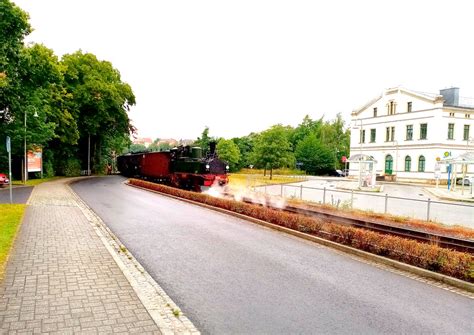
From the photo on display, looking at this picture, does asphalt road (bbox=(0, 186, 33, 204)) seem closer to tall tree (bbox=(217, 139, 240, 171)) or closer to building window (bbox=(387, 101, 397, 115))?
building window (bbox=(387, 101, 397, 115))

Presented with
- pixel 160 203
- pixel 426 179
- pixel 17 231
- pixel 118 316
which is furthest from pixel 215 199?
pixel 426 179

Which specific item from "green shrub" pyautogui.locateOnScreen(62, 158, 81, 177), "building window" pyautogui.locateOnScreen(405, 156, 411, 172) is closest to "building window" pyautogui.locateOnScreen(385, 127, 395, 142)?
"building window" pyautogui.locateOnScreen(405, 156, 411, 172)

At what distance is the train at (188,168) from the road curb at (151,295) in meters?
14.6

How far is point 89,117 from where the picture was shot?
140ft

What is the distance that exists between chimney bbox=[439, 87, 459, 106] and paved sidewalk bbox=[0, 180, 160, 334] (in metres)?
53.1

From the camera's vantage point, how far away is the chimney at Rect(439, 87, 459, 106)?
49.3 meters

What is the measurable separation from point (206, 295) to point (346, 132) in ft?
297

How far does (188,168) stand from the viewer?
85.4ft

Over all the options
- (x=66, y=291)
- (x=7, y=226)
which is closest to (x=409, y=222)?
(x=66, y=291)

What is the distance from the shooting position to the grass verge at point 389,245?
752cm

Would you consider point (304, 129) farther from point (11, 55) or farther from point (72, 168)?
point (11, 55)

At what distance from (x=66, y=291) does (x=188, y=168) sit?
20232mm

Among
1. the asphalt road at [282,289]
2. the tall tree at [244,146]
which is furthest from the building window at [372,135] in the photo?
the asphalt road at [282,289]

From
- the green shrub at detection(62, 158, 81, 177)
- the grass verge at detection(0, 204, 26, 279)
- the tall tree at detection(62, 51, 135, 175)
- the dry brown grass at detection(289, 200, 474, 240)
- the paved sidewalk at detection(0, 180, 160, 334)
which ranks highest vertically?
the tall tree at detection(62, 51, 135, 175)
